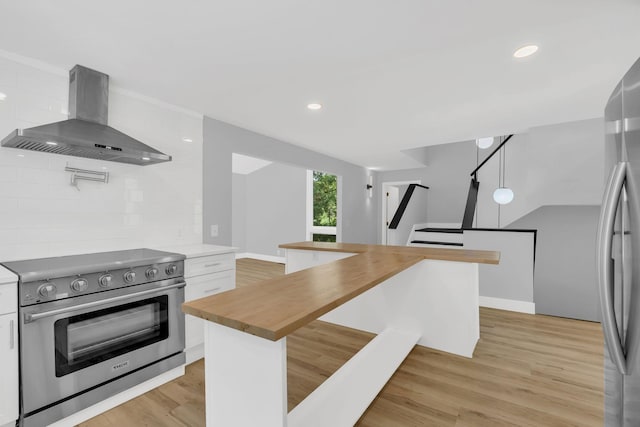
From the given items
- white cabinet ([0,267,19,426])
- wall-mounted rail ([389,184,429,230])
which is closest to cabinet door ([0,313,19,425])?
white cabinet ([0,267,19,426])

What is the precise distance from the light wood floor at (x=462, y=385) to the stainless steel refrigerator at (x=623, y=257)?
109cm

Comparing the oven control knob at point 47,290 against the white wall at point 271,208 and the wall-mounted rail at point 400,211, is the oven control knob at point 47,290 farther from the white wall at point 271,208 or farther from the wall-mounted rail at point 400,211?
the white wall at point 271,208

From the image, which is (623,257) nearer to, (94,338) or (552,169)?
(94,338)

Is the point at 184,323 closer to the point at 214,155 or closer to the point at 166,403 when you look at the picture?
the point at 166,403

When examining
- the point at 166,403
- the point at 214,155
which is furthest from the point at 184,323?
the point at 214,155

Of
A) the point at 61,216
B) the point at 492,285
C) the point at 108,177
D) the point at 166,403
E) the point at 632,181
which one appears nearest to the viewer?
the point at 632,181

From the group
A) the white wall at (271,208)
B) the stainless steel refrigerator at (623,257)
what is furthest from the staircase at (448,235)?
the stainless steel refrigerator at (623,257)

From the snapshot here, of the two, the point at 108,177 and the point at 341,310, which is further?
the point at 341,310

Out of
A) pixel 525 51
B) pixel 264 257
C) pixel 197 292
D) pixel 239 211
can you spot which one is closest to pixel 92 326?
pixel 197 292

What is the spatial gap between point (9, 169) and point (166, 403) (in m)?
1.93

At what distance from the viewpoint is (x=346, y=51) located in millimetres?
2025

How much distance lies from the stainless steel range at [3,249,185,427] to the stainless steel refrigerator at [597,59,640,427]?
2.43 meters

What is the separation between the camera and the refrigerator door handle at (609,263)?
2.80ft

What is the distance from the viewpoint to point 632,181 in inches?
32.4
